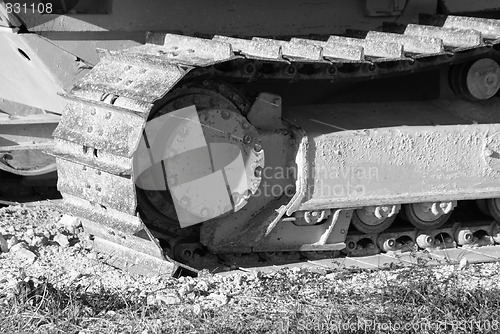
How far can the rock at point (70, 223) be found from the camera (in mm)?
7703

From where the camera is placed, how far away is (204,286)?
21.8ft

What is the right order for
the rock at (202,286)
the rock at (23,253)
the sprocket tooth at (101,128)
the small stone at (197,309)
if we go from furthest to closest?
1. the rock at (23,253)
2. the rock at (202,286)
3. the sprocket tooth at (101,128)
4. the small stone at (197,309)

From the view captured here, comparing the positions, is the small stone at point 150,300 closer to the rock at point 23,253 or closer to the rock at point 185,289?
the rock at point 185,289

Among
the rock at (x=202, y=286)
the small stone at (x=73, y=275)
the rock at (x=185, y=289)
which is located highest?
the rock at (x=185, y=289)

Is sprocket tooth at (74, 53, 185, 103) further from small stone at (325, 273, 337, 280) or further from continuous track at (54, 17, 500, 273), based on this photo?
small stone at (325, 273, 337, 280)

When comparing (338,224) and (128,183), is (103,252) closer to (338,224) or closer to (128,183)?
(128,183)

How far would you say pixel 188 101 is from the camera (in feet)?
22.7

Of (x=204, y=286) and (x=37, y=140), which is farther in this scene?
(x=37, y=140)

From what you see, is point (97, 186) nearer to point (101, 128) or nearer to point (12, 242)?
point (101, 128)

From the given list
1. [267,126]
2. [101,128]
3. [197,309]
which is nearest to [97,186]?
[101,128]

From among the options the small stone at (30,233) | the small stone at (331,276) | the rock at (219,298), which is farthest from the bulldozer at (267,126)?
the small stone at (30,233)

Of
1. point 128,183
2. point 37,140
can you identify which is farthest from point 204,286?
point 37,140

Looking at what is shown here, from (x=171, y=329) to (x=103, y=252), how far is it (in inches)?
61.1

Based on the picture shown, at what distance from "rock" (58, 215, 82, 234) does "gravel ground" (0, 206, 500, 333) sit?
11 millimetres
